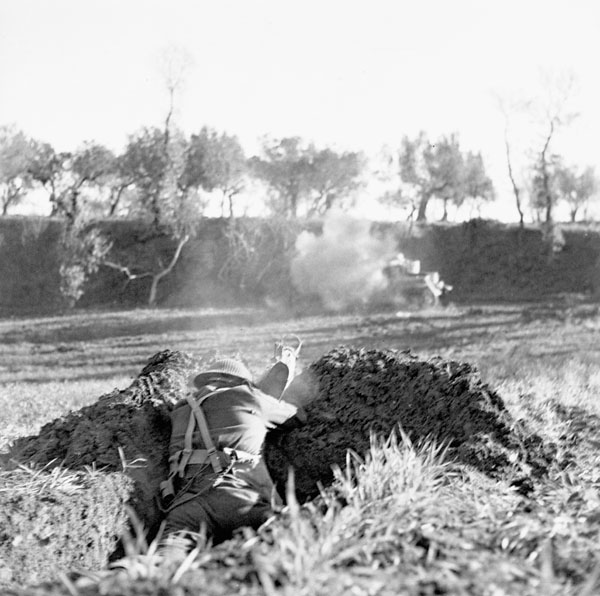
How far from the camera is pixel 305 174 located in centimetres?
5772

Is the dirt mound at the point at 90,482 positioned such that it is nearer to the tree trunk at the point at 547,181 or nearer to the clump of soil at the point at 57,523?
the clump of soil at the point at 57,523

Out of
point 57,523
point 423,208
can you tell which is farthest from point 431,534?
point 423,208

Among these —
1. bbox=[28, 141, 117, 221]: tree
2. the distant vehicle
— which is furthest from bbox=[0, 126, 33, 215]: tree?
the distant vehicle

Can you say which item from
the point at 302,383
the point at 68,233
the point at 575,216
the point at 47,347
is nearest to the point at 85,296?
the point at 68,233

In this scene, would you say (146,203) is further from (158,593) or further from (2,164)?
(158,593)

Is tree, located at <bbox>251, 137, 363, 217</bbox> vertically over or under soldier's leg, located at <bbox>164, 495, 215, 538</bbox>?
over

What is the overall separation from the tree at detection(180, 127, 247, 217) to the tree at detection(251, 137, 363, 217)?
64.4 inches

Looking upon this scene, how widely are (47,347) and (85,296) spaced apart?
47.3 ft

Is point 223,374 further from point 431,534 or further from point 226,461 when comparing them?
point 431,534

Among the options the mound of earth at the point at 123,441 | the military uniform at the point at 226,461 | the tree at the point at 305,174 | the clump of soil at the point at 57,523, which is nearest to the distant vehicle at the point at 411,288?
the tree at the point at 305,174

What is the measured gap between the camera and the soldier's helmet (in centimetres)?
600

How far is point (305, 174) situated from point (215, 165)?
7.28m

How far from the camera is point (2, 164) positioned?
164 feet

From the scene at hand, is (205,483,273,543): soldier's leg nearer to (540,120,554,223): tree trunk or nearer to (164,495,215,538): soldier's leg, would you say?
(164,495,215,538): soldier's leg
